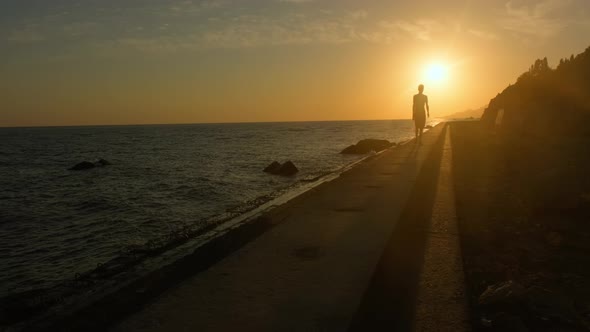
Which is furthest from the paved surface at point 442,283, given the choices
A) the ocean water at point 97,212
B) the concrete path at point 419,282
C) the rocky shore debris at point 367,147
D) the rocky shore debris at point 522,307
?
the rocky shore debris at point 367,147

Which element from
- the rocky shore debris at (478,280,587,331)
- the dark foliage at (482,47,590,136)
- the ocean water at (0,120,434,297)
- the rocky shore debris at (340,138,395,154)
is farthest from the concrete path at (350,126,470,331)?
the rocky shore debris at (340,138,395,154)

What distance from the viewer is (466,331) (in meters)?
2.62

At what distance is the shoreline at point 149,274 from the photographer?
2945mm

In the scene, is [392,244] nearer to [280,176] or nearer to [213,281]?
[213,281]

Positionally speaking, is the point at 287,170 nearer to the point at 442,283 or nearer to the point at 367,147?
the point at 367,147

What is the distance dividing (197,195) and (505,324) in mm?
12248

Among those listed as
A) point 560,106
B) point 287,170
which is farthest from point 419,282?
point 560,106

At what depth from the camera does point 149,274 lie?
356cm

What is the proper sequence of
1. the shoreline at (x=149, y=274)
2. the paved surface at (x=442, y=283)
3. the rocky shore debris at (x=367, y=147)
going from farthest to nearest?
the rocky shore debris at (x=367, y=147)
the shoreline at (x=149, y=274)
the paved surface at (x=442, y=283)

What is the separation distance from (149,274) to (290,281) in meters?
1.19

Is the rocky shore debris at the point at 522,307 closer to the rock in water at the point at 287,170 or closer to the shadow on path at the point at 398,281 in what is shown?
the shadow on path at the point at 398,281

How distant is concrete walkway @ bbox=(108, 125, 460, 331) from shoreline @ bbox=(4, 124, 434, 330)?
0.20 metres

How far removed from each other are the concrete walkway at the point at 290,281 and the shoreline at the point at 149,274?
0.67 feet

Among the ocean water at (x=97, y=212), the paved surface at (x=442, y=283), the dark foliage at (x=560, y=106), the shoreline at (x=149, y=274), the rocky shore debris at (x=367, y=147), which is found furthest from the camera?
the rocky shore debris at (x=367, y=147)
